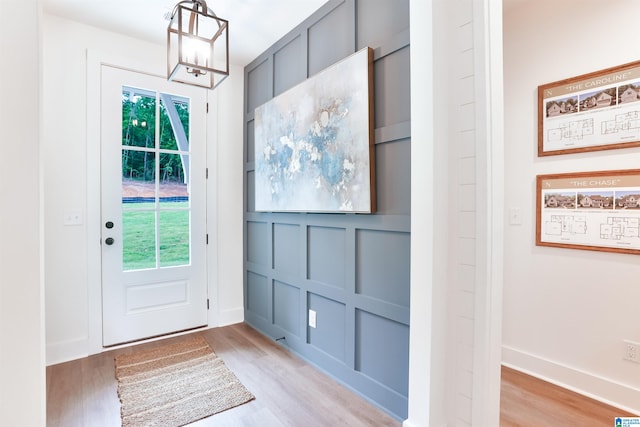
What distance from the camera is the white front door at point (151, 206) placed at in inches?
108

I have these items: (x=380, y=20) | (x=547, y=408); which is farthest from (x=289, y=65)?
(x=547, y=408)

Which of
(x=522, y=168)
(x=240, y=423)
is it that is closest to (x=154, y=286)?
(x=240, y=423)

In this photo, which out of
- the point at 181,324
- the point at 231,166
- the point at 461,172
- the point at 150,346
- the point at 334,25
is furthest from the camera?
the point at 231,166

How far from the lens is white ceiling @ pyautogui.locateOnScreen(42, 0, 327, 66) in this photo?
2.35m

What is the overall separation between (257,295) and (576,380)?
8.36ft

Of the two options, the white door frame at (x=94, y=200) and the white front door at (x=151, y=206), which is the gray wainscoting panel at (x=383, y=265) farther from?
the white door frame at (x=94, y=200)

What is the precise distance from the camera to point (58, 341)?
8.25 ft

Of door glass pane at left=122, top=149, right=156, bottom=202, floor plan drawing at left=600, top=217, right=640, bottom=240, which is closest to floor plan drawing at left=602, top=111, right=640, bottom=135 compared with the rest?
floor plan drawing at left=600, top=217, right=640, bottom=240

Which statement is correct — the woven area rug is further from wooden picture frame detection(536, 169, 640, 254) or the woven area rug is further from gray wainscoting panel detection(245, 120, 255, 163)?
wooden picture frame detection(536, 169, 640, 254)

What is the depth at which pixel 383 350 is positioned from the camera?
192 centimetres

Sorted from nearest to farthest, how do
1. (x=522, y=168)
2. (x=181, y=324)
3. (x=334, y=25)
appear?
(x=334, y=25) → (x=522, y=168) → (x=181, y=324)

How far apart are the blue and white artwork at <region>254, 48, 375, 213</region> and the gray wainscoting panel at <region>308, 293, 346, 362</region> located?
0.68 metres

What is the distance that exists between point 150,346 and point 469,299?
2.61m

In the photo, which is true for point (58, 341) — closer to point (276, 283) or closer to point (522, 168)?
point (276, 283)
